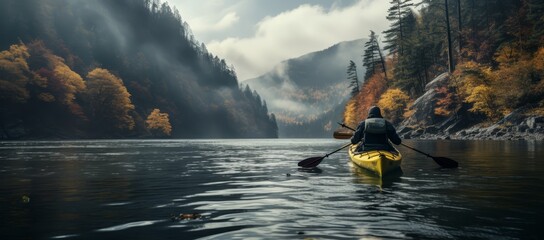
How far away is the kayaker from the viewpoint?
16.0 metres

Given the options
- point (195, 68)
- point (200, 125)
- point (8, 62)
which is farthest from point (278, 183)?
point (195, 68)

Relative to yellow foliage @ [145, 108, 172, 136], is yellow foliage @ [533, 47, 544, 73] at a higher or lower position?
higher

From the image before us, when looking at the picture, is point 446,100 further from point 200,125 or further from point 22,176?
point 200,125

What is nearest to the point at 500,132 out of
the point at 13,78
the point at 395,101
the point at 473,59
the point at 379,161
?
the point at 473,59

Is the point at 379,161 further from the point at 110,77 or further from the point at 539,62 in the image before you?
the point at 110,77

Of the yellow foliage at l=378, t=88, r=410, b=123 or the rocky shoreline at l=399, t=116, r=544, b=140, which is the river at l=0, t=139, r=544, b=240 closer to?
the rocky shoreline at l=399, t=116, r=544, b=140

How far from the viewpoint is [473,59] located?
62.2m

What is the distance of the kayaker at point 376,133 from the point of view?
16.0m

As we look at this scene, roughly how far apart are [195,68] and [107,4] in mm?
44861

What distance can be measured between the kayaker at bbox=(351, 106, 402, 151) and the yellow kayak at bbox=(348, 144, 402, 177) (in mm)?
418

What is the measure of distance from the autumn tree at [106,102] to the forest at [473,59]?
165 ft

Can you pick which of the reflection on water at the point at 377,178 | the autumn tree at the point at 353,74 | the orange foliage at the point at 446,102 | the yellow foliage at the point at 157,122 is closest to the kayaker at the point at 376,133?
the reflection on water at the point at 377,178

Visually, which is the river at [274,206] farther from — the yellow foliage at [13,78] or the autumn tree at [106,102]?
the autumn tree at [106,102]

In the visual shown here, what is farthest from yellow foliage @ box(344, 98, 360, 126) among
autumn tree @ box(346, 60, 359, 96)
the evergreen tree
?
the evergreen tree
